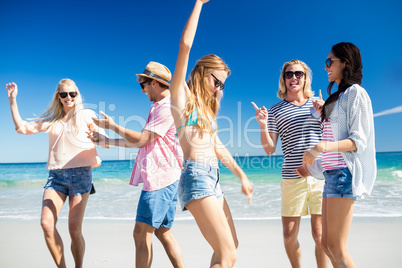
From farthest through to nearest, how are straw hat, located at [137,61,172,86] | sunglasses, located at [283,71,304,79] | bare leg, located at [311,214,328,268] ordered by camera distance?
sunglasses, located at [283,71,304,79], bare leg, located at [311,214,328,268], straw hat, located at [137,61,172,86]

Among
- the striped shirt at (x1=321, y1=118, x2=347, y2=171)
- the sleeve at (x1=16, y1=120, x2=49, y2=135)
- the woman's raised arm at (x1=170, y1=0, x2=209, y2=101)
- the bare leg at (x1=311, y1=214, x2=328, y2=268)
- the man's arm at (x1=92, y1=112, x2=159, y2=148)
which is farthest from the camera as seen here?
the sleeve at (x1=16, y1=120, x2=49, y2=135)

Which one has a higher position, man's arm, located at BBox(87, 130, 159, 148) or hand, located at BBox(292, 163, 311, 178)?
man's arm, located at BBox(87, 130, 159, 148)

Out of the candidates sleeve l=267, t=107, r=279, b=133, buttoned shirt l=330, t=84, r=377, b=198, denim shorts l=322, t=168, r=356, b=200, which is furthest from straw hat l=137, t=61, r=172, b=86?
denim shorts l=322, t=168, r=356, b=200

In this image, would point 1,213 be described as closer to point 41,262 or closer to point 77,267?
point 41,262

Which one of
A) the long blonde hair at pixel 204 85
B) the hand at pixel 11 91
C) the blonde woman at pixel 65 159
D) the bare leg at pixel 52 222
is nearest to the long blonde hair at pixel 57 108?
the blonde woman at pixel 65 159

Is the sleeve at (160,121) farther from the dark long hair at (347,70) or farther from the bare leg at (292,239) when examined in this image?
the bare leg at (292,239)

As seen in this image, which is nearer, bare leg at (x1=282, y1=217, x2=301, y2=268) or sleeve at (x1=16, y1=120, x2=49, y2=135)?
bare leg at (x1=282, y1=217, x2=301, y2=268)

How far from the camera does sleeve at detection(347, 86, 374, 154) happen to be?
2.32 metres

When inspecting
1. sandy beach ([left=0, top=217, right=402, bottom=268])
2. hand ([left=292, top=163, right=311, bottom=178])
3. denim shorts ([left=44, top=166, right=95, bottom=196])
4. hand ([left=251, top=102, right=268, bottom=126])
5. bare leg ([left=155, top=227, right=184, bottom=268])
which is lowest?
sandy beach ([left=0, top=217, right=402, bottom=268])

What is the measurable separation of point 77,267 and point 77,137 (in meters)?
1.30

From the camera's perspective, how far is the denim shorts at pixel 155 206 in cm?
280

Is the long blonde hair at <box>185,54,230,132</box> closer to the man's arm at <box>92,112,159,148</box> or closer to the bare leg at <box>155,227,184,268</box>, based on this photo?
the man's arm at <box>92,112,159,148</box>

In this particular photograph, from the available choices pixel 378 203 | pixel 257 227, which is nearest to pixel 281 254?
pixel 257 227

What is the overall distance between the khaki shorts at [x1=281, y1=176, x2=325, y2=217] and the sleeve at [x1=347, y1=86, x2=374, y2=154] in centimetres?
103
